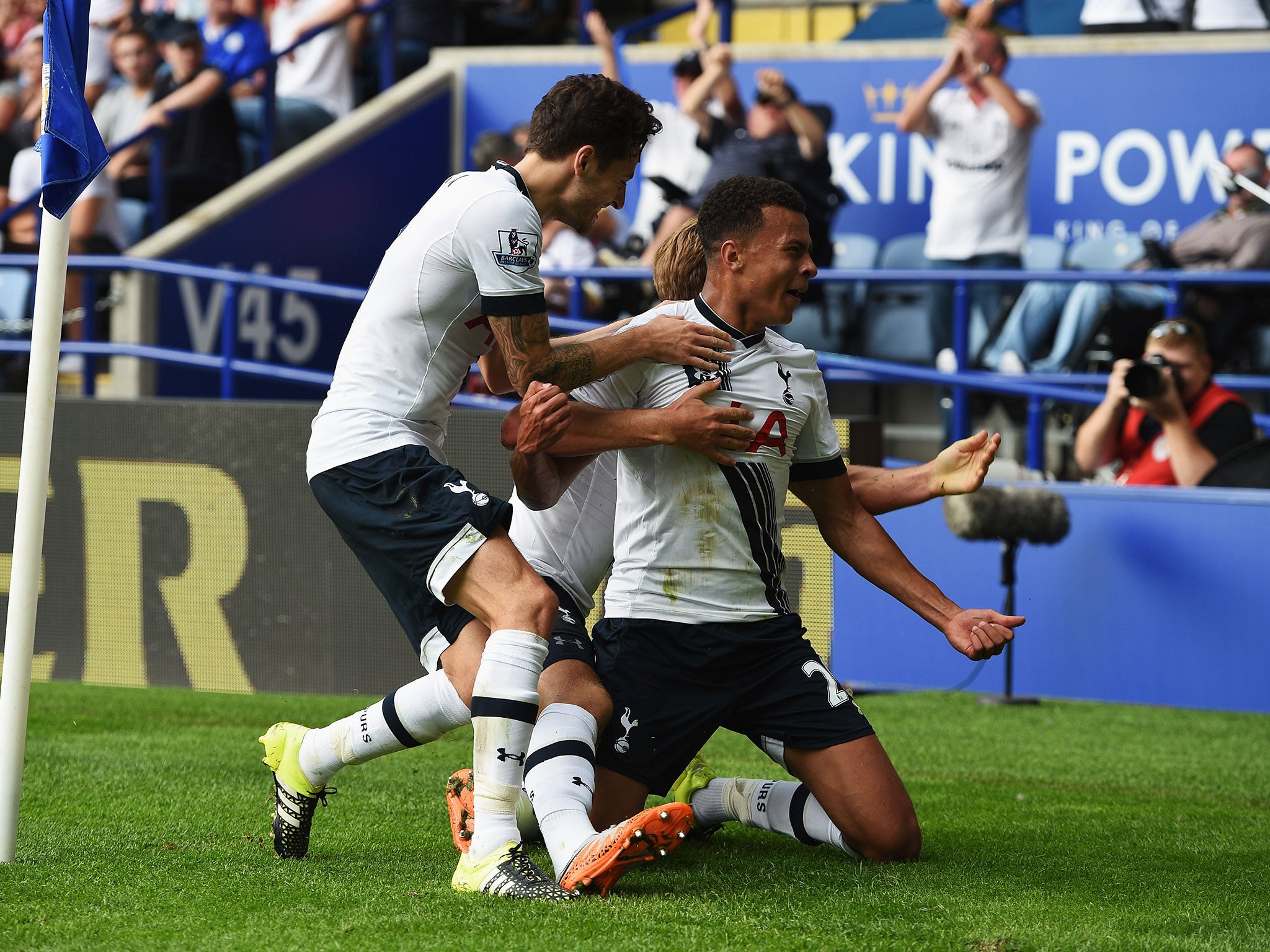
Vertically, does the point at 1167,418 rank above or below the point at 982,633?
above

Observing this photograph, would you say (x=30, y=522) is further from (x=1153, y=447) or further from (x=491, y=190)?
(x=1153, y=447)

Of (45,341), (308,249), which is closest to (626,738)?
(45,341)

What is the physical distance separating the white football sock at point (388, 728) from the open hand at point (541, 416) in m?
0.63

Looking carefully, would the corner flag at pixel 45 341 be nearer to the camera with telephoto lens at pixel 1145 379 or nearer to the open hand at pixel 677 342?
the open hand at pixel 677 342

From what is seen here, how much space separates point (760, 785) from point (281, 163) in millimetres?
8738

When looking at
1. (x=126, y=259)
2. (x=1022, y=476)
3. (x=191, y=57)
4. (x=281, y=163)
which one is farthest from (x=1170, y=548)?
(x=191, y=57)

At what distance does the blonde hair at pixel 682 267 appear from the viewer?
4.65 metres

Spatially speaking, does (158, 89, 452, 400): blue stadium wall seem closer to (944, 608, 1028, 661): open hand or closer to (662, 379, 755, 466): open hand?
(662, 379, 755, 466): open hand

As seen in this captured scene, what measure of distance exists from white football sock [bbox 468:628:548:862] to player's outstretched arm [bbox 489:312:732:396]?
61cm

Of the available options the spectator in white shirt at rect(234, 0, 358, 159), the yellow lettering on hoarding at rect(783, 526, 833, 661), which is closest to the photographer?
the yellow lettering on hoarding at rect(783, 526, 833, 661)

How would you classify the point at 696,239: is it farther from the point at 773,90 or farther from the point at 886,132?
the point at 886,132

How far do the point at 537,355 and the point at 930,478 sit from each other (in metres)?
1.22

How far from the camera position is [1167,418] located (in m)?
7.71

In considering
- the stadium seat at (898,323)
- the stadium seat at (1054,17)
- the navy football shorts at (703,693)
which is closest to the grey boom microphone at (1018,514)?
the stadium seat at (898,323)
